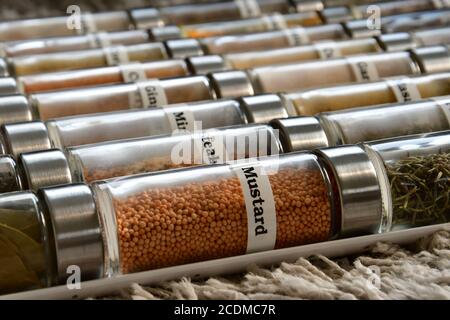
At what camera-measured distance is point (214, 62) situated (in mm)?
1446

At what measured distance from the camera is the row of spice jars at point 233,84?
4.10 ft

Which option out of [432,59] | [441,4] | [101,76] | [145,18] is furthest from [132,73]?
[441,4]

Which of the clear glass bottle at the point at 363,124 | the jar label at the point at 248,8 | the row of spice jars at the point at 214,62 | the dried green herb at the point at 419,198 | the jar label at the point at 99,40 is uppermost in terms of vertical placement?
the jar label at the point at 248,8

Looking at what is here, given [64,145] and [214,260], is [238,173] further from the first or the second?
[64,145]

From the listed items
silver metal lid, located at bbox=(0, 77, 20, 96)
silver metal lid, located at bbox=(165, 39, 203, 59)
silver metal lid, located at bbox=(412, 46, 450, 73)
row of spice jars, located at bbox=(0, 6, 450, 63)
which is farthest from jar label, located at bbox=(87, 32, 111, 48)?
silver metal lid, located at bbox=(412, 46, 450, 73)

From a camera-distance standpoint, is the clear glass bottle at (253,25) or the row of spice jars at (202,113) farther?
the clear glass bottle at (253,25)

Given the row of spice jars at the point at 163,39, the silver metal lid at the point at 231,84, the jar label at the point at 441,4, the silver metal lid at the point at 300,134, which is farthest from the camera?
the jar label at the point at 441,4

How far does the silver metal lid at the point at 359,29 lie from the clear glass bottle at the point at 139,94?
361mm

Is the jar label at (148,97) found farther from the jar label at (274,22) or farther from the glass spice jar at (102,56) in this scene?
the jar label at (274,22)

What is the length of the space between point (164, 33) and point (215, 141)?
585mm

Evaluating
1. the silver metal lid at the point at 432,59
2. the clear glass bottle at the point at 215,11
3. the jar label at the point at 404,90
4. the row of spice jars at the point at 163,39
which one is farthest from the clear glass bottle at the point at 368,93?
the clear glass bottle at the point at 215,11

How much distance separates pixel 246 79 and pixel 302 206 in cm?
42

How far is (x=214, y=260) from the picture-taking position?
92 centimetres
